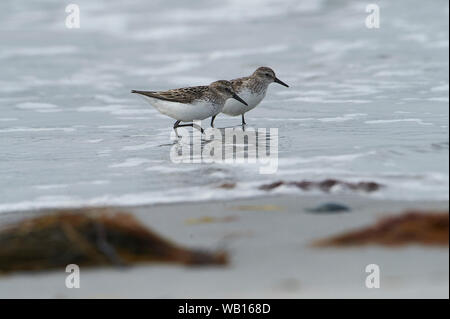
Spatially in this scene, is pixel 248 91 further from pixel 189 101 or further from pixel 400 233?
pixel 400 233

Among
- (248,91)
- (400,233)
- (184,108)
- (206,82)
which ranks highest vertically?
(206,82)

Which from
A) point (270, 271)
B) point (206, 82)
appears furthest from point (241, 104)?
point (270, 271)

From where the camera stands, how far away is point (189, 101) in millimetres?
10305

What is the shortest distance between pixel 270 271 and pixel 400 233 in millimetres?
915

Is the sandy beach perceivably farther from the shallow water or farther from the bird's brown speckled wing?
the bird's brown speckled wing

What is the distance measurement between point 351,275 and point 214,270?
79 cm

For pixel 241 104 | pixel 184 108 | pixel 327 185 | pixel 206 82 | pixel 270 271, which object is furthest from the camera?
pixel 206 82

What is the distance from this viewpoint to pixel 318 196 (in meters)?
6.39

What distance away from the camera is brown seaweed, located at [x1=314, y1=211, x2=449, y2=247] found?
202 inches

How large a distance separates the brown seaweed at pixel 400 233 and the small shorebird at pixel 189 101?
5.11 metres

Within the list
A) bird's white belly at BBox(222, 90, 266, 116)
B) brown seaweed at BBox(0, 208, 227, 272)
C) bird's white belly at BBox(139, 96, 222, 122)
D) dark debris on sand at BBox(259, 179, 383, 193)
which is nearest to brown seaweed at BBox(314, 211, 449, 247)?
brown seaweed at BBox(0, 208, 227, 272)

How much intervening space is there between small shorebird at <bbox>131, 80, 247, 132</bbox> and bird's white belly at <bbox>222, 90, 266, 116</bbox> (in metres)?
0.27

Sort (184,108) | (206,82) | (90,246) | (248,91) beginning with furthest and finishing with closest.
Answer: (206,82) → (248,91) → (184,108) → (90,246)

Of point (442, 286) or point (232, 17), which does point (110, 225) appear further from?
point (232, 17)
